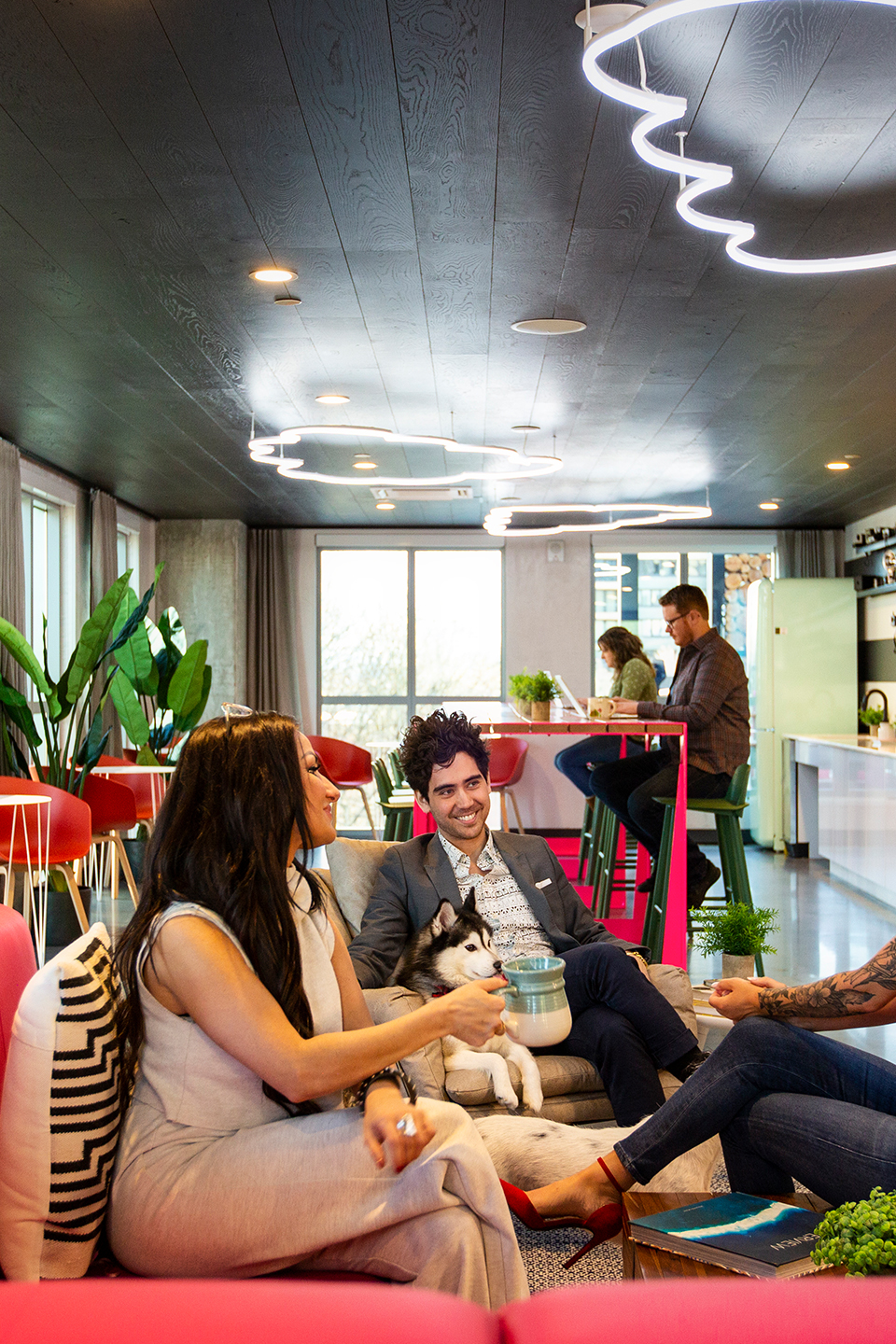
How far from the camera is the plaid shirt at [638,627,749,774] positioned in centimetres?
502

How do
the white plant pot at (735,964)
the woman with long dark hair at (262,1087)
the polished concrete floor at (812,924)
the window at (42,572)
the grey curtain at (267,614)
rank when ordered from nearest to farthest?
1. the woman with long dark hair at (262,1087)
2. the white plant pot at (735,964)
3. the polished concrete floor at (812,924)
4. the window at (42,572)
5. the grey curtain at (267,614)

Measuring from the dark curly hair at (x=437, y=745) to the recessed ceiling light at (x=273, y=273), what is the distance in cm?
182

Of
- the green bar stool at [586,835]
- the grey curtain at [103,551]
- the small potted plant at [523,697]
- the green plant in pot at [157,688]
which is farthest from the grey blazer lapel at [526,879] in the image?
the grey curtain at [103,551]

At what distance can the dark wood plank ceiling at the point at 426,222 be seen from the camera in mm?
2521

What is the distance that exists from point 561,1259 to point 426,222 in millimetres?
2816

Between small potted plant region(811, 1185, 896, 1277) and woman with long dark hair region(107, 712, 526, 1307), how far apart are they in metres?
0.38

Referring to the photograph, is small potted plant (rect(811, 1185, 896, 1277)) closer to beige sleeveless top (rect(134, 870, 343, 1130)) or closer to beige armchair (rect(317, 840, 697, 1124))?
beige sleeveless top (rect(134, 870, 343, 1130))

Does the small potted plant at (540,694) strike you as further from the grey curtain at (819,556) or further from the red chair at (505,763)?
the grey curtain at (819,556)

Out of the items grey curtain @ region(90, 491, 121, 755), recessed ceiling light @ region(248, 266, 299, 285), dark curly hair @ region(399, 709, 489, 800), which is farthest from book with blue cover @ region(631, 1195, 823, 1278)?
grey curtain @ region(90, 491, 121, 755)

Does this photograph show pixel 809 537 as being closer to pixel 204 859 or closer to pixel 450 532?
pixel 450 532

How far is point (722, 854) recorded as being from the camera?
16.8 ft

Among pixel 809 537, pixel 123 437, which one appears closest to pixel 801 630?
pixel 809 537

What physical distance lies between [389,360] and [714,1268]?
4125 millimetres

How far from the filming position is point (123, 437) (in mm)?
6504
